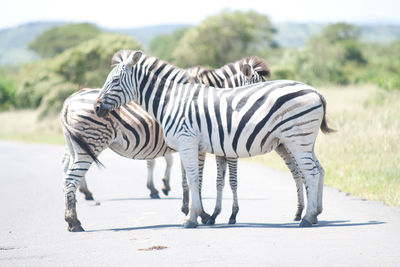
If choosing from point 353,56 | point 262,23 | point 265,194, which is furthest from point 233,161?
point 262,23

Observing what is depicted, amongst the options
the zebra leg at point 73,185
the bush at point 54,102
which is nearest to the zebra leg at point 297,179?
the zebra leg at point 73,185

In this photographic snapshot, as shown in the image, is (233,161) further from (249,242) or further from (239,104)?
(249,242)

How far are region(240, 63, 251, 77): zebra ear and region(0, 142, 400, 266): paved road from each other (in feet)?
6.48

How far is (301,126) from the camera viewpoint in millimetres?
8508

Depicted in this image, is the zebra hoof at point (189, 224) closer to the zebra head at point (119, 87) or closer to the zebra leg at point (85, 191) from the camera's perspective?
the zebra head at point (119, 87)

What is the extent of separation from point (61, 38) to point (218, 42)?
45.6 metres

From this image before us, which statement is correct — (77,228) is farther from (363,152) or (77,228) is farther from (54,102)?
(54,102)

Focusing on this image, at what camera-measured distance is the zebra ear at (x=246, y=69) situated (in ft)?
32.9

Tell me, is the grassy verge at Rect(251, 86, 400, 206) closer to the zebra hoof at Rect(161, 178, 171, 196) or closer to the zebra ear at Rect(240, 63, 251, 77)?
the zebra ear at Rect(240, 63, 251, 77)

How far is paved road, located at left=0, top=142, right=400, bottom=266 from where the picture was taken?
21.9 feet

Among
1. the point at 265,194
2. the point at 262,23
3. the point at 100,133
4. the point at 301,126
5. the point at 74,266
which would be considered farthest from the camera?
the point at 262,23

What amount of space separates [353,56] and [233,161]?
56298mm

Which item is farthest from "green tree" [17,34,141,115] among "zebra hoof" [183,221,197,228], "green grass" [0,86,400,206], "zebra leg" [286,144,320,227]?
"zebra leg" [286,144,320,227]

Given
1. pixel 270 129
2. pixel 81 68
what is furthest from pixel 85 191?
pixel 81 68
